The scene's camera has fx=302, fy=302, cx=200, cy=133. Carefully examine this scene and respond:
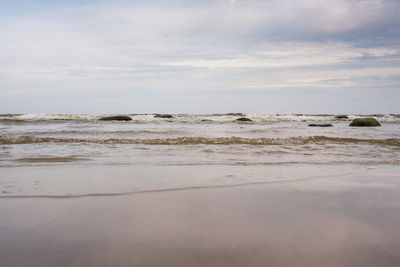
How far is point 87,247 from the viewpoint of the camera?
1.55 m

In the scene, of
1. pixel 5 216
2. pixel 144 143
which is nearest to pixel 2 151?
pixel 144 143

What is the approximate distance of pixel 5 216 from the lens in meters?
2.01

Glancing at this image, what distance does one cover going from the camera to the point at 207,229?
180 cm

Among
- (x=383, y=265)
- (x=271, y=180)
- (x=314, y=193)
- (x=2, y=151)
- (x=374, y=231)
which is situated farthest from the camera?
(x=2, y=151)

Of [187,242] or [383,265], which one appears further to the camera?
[187,242]

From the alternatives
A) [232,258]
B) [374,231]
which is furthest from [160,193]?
[374,231]

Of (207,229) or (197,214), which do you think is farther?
(197,214)

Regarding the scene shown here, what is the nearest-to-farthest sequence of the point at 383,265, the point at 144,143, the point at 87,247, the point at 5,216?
the point at 383,265 → the point at 87,247 → the point at 5,216 → the point at 144,143

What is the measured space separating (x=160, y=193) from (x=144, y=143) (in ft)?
13.5

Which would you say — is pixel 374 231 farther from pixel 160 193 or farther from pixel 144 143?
pixel 144 143

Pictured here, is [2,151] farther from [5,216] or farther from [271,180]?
[271,180]

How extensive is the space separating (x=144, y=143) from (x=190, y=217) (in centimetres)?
478

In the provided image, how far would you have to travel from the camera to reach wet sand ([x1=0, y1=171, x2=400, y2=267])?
1463 mm

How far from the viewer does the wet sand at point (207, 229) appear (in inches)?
57.6
